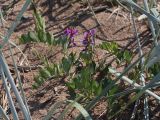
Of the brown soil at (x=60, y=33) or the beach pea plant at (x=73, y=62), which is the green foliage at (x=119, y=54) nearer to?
the beach pea plant at (x=73, y=62)

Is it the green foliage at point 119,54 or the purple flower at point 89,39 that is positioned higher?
the purple flower at point 89,39

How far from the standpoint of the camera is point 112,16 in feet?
5.97

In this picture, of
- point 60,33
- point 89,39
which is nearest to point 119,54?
point 89,39

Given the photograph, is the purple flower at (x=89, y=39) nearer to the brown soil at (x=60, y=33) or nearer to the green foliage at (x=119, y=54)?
the green foliage at (x=119, y=54)

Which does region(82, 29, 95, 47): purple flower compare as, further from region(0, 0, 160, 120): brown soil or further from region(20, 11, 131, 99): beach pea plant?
region(0, 0, 160, 120): brown soil

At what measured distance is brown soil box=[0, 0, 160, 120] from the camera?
139 centimetres

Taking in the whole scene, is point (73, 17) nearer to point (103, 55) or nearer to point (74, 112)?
point (103, 55)

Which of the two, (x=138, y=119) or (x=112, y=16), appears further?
(x=112, y=16)

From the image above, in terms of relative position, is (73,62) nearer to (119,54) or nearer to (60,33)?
(119,54)

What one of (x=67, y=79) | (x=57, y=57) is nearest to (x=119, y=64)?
(x=67, y=79)

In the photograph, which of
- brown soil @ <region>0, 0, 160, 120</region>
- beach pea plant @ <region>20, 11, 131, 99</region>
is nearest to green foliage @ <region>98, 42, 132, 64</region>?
beach pea plant @ <region>20, 11, 131, 99</region>

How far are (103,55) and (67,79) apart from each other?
20cm

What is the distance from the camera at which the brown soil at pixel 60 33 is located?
1392mm

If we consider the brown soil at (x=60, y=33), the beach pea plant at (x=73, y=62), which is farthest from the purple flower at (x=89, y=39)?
the brown soil at (x=60, y=33)
